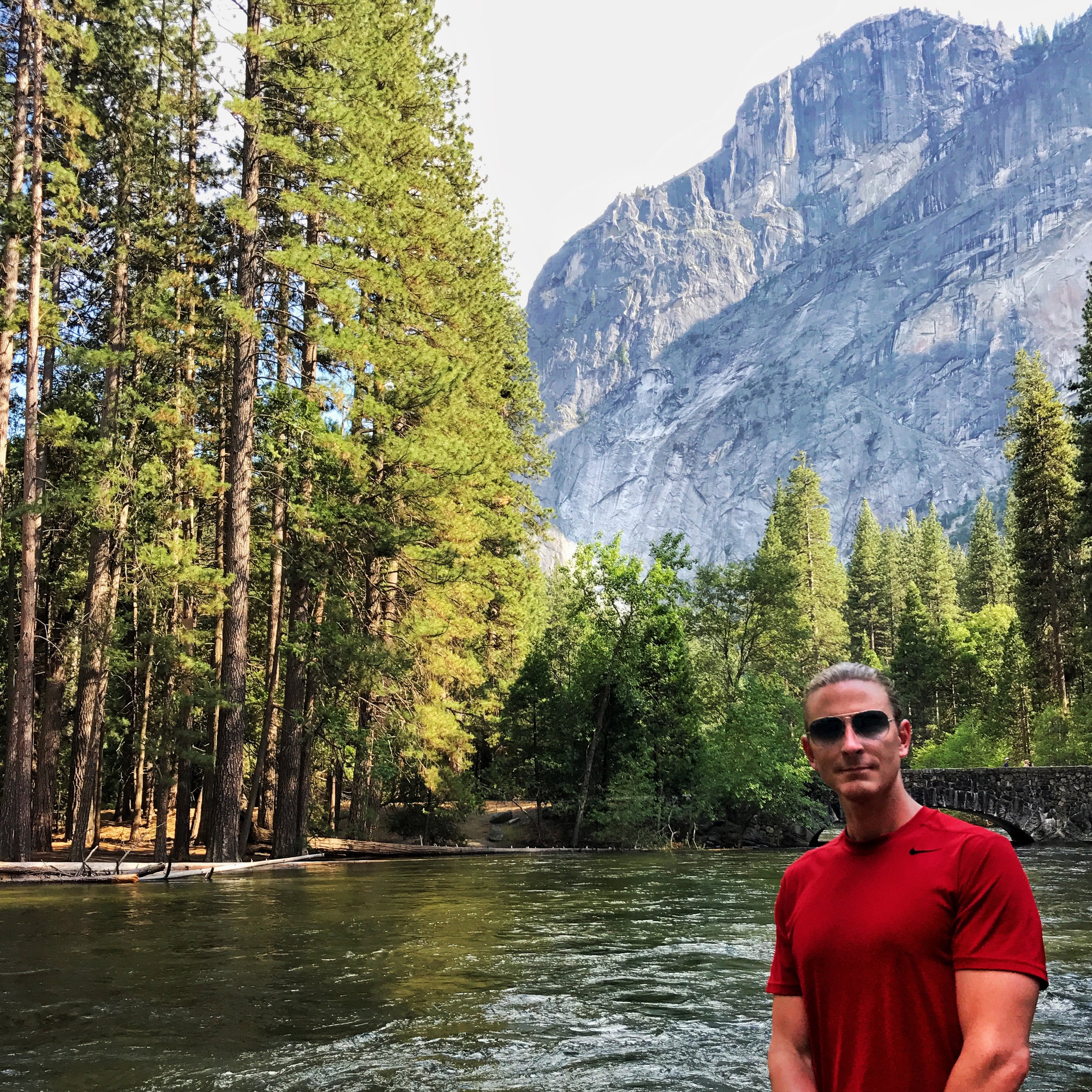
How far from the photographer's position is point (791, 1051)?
293 cm

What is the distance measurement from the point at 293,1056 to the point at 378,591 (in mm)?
20929

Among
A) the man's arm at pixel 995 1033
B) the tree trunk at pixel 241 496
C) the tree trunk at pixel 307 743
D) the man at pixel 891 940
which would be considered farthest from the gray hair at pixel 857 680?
the tree trunk at pixel 307 743

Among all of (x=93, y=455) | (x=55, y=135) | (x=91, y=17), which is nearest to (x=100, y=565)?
(x=93, y=455)

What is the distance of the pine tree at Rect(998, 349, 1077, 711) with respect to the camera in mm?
46156

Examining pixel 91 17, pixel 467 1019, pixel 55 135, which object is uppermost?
pixel 91 17

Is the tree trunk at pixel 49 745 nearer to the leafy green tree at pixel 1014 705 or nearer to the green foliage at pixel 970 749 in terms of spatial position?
the green foliage at pixel 970 749

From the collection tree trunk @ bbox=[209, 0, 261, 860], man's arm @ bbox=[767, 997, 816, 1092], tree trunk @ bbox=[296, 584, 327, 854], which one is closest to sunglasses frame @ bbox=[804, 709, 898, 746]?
man's arm @ bbox=[767, 997, 816, 1092]

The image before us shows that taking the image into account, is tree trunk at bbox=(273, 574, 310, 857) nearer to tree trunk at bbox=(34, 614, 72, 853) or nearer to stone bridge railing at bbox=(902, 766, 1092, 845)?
tree trunk at bbox=(34, 614, 72, 853)

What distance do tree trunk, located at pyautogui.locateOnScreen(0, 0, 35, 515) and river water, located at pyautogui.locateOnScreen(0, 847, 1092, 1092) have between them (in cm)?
922

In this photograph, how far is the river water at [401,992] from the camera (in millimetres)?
6871

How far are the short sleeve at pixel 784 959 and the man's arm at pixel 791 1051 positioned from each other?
3cm

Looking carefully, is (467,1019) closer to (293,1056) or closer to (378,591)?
(293,1056)

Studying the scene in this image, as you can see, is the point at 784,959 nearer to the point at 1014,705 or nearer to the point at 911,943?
the point at 911,943

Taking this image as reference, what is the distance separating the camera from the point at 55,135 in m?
21.2
